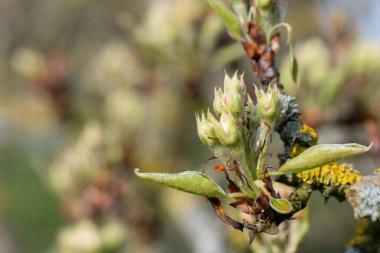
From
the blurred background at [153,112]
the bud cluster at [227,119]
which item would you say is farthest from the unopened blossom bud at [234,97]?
the blurred background at [153,112]

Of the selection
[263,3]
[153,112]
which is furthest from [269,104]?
[153,112]

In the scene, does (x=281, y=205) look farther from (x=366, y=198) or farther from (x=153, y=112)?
(x=153, y=112)

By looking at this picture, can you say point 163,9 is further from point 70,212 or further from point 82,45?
point 82,45

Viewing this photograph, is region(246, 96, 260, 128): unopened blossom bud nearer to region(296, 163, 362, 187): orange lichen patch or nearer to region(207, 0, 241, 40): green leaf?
region(296, 163, 362, 187): orange lichen patch

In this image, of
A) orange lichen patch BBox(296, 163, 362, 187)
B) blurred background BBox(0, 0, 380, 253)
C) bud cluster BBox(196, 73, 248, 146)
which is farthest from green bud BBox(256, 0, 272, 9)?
blurred background BBox(0, 0, 380, 253)

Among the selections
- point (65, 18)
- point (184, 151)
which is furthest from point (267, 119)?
point (65, 18)

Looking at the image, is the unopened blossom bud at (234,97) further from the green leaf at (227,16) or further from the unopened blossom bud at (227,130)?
the green leaf at (227,16)
